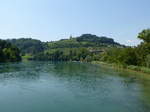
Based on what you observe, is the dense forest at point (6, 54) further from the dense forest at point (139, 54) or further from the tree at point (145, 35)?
the tree at point (145, 35)

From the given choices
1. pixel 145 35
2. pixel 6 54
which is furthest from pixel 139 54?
pixel 6 54

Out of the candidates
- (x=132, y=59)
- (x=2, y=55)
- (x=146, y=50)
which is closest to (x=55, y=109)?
(x=146, y=50)

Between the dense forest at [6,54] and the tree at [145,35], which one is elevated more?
the tree at [145,35]

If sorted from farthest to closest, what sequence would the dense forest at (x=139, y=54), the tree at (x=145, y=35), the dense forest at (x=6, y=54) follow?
the dense forest at (x=6, y=54)
the tree at (x=145, y=35)
the dense forest at (x=139, y=54)

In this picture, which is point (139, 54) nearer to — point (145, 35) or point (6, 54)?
point (145, 35)

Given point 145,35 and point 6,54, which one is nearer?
point 145,35

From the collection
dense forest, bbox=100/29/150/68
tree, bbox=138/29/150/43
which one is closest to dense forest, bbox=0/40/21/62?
dense forest, bbox=100/29/150/68

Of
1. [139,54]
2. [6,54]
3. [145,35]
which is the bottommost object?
[139,54]

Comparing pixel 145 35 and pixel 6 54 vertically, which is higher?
pixel 145 35

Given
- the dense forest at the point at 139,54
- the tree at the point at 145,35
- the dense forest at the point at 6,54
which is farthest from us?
the dense forest at the point at 6,54

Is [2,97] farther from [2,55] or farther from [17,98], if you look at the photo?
[2,55]

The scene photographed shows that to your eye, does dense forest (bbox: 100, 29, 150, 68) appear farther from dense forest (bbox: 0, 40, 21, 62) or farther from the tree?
dense forest (bbox: 0, 40, 21, 62)

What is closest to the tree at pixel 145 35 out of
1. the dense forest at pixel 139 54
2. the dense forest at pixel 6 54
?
the dense forest at pixel 139 54

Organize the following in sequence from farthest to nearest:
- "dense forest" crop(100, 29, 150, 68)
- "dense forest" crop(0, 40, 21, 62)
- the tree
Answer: "dense forest" crop(0, 40, 21, 62)
the tree
"dense forest" crop(100, 29, 150, 68)
